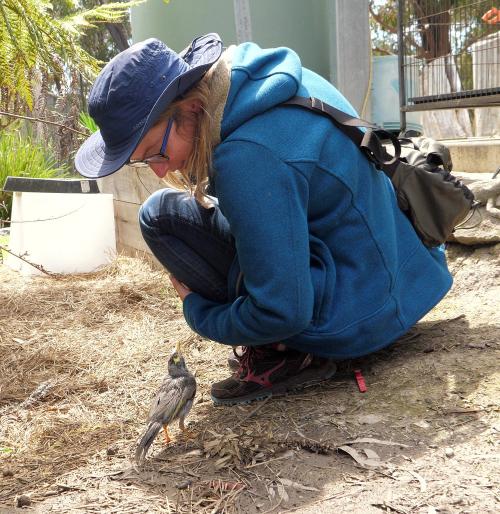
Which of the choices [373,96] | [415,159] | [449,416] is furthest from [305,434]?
[373,96]

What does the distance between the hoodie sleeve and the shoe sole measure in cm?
55

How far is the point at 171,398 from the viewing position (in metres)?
2.44

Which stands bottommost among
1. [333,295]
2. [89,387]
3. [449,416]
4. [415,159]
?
[89,387]

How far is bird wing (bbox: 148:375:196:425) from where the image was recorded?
7.77 feet

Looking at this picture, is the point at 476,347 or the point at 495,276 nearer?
the point at 476,347

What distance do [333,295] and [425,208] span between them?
20.5 inches

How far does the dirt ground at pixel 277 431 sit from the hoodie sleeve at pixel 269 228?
0.43m

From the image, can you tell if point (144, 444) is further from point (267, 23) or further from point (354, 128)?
point (267, 23)

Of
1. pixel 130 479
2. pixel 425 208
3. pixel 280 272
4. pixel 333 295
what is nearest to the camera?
pixel 280 272

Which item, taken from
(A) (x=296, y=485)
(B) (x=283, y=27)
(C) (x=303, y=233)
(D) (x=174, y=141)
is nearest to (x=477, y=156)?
(B) (x=283, y=27)

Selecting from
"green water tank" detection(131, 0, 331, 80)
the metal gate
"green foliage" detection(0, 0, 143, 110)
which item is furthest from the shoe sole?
"green water tank" detection(131, 0, 331, 80)

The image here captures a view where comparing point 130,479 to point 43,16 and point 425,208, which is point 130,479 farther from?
point 43,16

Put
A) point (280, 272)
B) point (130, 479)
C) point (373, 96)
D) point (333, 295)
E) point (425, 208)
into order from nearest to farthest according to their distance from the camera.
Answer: point (280, 272) < point (130, 479) < point (333, 295) < point (425, 208) < point (373, 96)

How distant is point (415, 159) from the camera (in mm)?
2650
